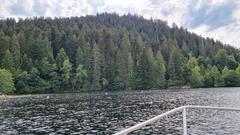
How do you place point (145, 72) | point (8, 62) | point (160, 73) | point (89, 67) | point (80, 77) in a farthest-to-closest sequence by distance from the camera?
point (89, 67)
point (145, 72)
point (160, 73)
point (80, 77)
point (8, 62)

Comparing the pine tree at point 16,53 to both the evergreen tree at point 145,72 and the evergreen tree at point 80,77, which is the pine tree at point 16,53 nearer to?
the evergreen tree at point 80,77

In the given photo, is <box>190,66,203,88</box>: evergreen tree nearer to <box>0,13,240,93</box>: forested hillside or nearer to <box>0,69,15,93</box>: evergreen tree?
<box>0,13,240,93</box>: forested hillside

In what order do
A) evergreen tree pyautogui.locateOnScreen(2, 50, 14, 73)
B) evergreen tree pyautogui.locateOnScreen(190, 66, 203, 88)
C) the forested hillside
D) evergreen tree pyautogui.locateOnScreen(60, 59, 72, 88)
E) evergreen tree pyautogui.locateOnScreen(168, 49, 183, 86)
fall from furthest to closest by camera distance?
evergreen tree pyautogui.locateOnScreen(168, 49, 183, 86) → evergreen tree pyautogui.locateOnScreen(190, 66, 203, 88) → evergreen tree pyautogui.locateOnScreen(60, 59, 72, 88) → the forested hillside → evergreen tree pyautogui.locateOnScreen(2, 50, 14, 73)

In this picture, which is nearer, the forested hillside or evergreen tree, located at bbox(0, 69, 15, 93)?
evergreen tree, located at bbox(0, 69, 15, 93)

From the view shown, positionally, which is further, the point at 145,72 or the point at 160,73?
the point at 145,72

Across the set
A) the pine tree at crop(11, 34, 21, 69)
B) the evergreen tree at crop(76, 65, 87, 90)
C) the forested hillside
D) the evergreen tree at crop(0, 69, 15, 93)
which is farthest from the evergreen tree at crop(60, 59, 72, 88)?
the evergreen tree at crop(0, 69, 15, 93)

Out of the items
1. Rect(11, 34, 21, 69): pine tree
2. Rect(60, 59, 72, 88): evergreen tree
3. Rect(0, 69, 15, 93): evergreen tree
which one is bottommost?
Rect(0, 69, 15, 93): evergreen tree

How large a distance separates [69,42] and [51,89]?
35.0m

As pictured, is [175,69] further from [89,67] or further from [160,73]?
[89,67]

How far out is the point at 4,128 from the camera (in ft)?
114

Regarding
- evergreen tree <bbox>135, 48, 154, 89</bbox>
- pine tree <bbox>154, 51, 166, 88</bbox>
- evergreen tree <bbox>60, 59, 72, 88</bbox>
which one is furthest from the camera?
evergreen tree <bbox>135, 48, 154, 89</bbox>

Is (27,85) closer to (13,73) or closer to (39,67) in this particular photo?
(13,73)

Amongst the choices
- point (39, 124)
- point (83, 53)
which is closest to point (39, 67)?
point (83, 53)

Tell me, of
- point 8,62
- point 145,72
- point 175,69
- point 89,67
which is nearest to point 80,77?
point 89,67
